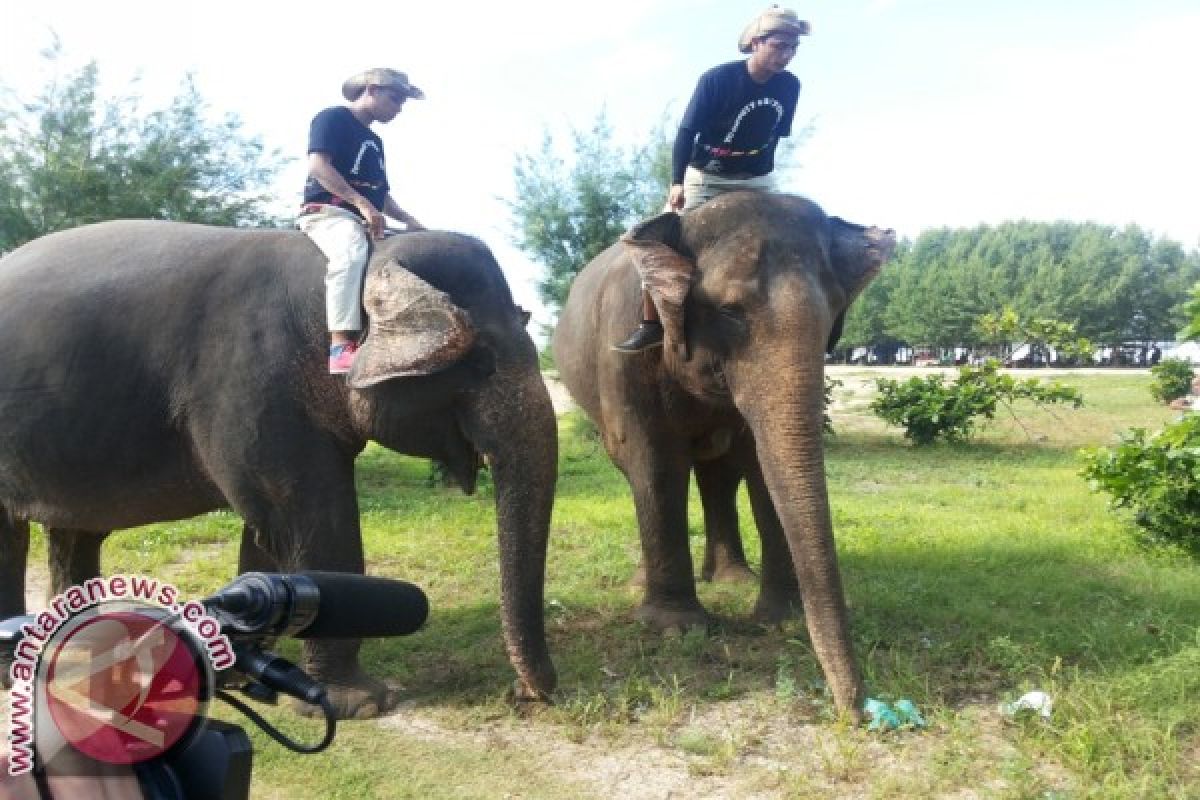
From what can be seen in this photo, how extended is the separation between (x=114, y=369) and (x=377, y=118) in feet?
6.02

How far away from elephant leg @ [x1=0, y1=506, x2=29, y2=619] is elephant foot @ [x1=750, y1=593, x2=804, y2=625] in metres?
4.05

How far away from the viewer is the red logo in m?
1.08

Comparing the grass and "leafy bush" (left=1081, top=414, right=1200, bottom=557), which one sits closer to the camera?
the grass

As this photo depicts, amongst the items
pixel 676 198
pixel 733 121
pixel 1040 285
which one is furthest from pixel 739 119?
pixel 1040 285

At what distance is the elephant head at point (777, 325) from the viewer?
4086 millimetres

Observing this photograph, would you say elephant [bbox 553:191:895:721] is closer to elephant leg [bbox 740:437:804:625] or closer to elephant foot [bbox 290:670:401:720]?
elephant leg [bbox 740:437:804:625]

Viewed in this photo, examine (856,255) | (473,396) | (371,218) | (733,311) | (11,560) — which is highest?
(371,218)

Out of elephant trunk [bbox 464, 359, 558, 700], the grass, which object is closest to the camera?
the grass

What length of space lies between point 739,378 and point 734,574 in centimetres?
264

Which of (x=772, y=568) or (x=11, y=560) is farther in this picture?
(x=772, y=568)

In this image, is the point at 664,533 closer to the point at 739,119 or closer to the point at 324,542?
the point at 324,542

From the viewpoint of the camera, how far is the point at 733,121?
18.1 ft

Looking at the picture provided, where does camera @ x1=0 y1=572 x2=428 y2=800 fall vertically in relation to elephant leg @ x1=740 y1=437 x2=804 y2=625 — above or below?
above

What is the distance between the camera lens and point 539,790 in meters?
3.62
